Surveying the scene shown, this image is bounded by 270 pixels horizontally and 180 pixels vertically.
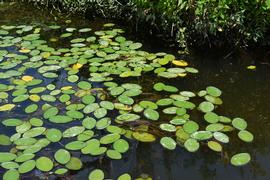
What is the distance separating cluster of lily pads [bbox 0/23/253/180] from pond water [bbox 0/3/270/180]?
4 centimetres

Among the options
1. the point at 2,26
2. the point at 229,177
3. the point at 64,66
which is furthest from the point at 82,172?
the point at 2,26

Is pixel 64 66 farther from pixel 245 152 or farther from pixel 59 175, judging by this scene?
pixel 245 152

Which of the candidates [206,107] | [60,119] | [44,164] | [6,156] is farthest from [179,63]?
[6,156]

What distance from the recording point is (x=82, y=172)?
2.93 m

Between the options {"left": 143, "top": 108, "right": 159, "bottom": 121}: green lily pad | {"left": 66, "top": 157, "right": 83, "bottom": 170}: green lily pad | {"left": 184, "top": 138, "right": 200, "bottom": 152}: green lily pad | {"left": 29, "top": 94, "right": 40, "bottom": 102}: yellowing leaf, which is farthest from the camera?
{"left": 29, "top": 94, "right": 40, "bottom": 102}: yellowing leaf

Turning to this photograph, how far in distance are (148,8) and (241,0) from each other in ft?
3.40

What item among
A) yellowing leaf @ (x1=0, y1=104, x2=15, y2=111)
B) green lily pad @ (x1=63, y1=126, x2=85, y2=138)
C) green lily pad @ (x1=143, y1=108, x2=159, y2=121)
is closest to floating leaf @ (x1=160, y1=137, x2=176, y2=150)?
green lily pad @ (x1=143, y1=108, x2=159, y2=121)

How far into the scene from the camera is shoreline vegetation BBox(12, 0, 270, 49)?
4.25m

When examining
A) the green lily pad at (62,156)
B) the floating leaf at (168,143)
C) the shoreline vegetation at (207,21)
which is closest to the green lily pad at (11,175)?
the green lily pad at (62,156)

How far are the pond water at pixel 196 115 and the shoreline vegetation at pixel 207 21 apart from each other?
0.17 meters

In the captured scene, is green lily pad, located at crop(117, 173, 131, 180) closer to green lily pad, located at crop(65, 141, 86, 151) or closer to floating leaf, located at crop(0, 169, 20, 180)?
green lily pad, located at crop(65, 141, 86, 151)

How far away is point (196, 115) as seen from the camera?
11.4ft

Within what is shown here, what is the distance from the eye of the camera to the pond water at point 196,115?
2.94m

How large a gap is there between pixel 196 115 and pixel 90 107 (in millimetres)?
883
